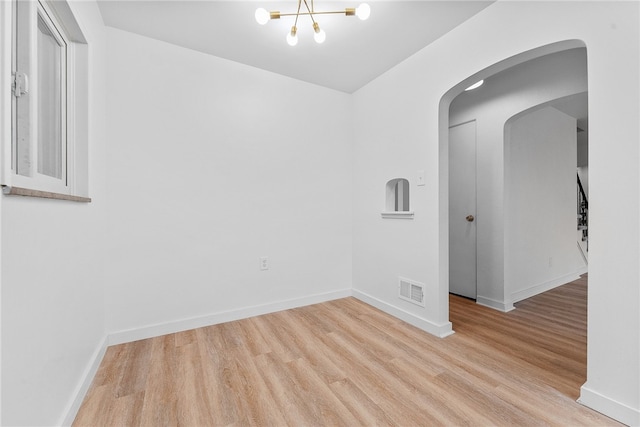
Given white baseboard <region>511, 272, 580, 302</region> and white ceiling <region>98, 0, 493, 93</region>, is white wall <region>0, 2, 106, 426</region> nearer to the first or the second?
white ceiling <region>98, 0, 493, 93</region>

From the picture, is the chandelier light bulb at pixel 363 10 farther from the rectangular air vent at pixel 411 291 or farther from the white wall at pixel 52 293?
the rectangular air vent at pixel 411 291

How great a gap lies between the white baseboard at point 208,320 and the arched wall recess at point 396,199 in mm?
1102

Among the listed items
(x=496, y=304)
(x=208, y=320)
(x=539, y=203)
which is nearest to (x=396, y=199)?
(x=496, y=304)

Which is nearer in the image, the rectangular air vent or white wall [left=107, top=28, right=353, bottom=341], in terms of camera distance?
white wall [left=107, top=28, right=353, bottom=341]

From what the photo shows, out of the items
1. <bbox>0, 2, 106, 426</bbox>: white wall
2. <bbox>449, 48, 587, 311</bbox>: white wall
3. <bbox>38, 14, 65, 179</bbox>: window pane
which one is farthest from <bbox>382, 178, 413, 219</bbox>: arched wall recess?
<bbox>38, 14, 65, 179</bbox>: window pane

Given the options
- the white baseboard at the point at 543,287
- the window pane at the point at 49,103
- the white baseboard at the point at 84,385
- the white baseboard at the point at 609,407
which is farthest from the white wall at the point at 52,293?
the white baseboard at the point at 543,287

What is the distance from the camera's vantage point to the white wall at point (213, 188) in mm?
2053

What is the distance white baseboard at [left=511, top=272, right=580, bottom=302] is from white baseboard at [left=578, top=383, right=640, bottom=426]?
1582 mm

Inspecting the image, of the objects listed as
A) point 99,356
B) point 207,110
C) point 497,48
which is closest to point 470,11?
point 497,48

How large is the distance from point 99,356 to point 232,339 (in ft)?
2.70

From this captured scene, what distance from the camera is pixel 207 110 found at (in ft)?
7.64

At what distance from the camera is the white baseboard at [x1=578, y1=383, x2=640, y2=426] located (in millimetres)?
1221

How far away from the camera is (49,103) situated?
1.41m

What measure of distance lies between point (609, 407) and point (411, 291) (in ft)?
4.13
